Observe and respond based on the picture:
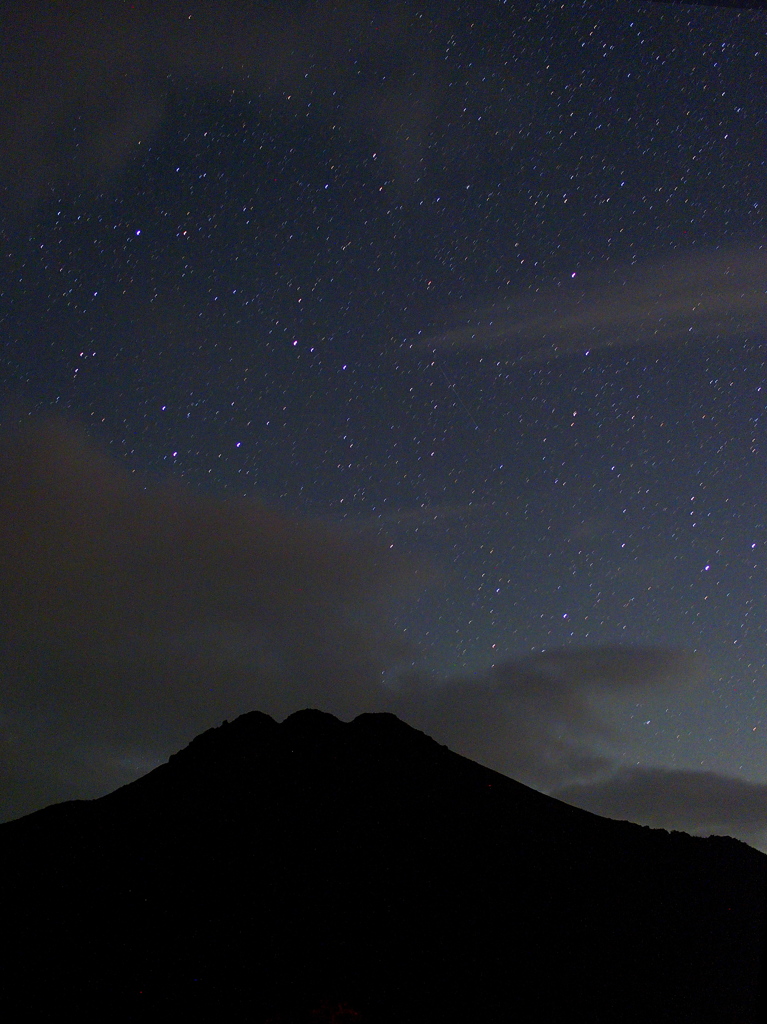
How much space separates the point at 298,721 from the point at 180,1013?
15565mm

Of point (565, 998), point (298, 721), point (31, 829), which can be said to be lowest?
point (565, 998)

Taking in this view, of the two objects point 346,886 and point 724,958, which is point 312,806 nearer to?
point 346,886

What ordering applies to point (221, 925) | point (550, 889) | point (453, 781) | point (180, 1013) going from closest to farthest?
1. point (180, 1013)
2. point (221, 925)
3. point (550, 889)
4. point (453, 781)

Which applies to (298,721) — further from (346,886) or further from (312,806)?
(346,886)

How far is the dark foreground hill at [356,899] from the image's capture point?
900 inches

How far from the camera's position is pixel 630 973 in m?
27.6

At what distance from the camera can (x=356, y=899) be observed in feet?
88.8

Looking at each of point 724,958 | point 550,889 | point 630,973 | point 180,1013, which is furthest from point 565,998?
point 180,1013

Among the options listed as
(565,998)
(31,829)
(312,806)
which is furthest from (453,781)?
(31,829)

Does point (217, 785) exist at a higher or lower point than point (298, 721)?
lower

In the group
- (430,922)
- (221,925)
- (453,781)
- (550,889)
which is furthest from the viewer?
(453,781)

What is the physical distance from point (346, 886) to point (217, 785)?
694cm

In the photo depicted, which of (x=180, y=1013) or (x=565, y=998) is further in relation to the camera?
(x=565, y=998)

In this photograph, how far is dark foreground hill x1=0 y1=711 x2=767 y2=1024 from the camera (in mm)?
22859
